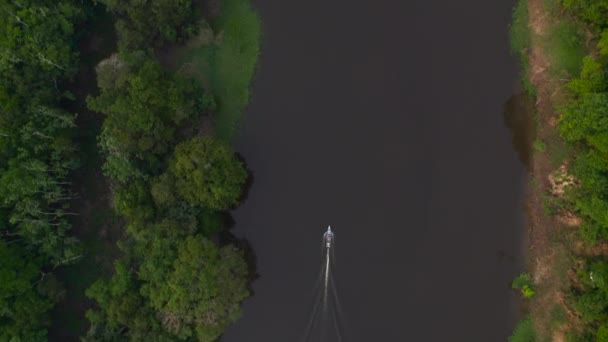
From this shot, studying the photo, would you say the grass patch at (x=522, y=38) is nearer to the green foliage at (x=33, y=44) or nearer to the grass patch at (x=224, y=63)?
the grass patch at (x=224, y=63)

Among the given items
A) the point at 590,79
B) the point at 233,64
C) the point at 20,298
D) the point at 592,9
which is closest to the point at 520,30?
the point at 592,9

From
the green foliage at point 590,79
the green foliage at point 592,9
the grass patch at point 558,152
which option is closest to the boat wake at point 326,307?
the grass patch at point 558,152

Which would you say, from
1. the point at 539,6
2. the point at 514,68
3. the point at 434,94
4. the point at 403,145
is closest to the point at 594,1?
the point at 539,6

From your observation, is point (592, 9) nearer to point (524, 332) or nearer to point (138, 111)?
point (524, 332)

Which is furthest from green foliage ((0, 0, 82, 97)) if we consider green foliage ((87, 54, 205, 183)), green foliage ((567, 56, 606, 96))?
green foliage ((567, 56, 606, 96))

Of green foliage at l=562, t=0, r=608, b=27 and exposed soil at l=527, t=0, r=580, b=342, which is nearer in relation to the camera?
green foliage at l=562, t=0, r=608, b=27

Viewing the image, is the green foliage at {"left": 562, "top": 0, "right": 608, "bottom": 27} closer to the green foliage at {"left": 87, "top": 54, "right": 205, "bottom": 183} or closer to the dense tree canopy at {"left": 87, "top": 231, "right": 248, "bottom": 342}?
the green foliage at {"left": 87, "top": 54, "right": 205, "bottom": 183}

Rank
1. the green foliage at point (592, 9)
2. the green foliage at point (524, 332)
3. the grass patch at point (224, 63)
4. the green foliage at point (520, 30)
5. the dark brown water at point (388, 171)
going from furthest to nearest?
the grass patch at point (224, 63) < the green foliage at point (520, 30) < the dark brown water at point (388, 171) < the green foliage at point (524, 332) < the green foliage at point (592, 9)
